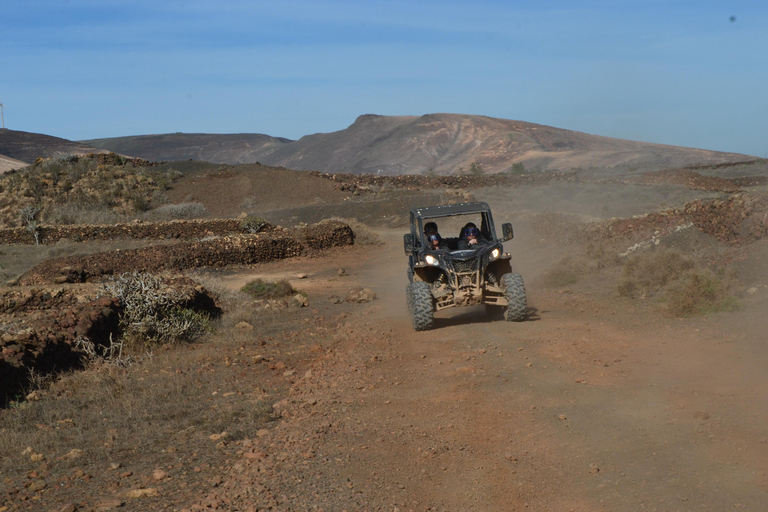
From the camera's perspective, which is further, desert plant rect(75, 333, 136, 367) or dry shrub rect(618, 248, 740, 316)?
dry shrub rect(618, 248, 740, 316)

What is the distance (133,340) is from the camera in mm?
11109

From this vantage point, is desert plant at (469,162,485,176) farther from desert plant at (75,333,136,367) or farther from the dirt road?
desert plant at (75,333,136,367)

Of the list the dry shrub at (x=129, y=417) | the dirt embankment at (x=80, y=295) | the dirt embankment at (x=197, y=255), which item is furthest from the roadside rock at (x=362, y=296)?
the dirt embankment at (x=197, y=255)

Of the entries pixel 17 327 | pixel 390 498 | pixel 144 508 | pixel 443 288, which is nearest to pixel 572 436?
pixel 390 498

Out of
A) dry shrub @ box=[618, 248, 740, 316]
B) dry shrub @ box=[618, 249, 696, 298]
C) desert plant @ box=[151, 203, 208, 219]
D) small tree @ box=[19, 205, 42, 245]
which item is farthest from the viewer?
desert plant @ box=[151, 203, 208, 219]

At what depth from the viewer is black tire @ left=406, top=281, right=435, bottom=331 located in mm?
11148

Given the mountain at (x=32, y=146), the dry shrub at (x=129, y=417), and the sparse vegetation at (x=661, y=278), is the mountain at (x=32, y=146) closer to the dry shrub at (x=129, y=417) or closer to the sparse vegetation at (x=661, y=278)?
the sparse vegetation at (x=661, y=278)

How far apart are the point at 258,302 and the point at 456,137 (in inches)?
4080

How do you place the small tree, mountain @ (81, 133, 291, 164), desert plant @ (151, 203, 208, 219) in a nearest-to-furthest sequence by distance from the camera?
1. the small tree
2. desert plant @ (151, 203, 208, 219)
3. mountain @ (81, 133, 291, 164)

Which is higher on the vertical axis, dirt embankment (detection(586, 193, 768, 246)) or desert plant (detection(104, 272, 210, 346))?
dirt embankment (detection(586, 193, 768, 246))

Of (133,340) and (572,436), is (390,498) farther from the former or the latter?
(133,340)

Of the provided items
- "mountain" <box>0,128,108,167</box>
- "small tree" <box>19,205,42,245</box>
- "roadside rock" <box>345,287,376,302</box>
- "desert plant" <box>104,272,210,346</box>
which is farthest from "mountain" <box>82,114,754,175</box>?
"desert plant" <box>104,272,210,346</box>

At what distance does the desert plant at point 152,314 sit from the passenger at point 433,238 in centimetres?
431

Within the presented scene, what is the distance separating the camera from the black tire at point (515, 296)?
11.1 m
